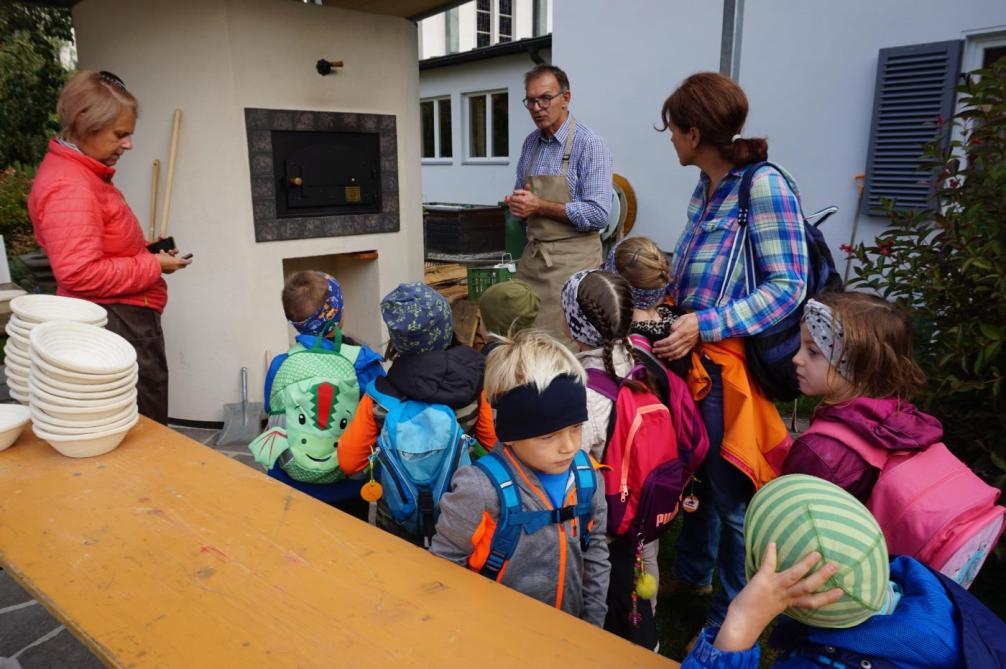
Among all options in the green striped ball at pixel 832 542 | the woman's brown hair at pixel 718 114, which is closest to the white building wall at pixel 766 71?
the woman's brown hair at pixel 718 114

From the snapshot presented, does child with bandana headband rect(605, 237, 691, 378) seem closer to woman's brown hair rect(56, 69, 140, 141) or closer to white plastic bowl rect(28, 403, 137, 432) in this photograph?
white plastic bowl rect(28, 403, 137, 432)

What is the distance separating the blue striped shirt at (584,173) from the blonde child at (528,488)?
1961 millimetres

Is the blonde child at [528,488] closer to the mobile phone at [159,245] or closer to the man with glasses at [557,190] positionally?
the man with glasses at [557,190]

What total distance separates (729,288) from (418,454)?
3.58 ft

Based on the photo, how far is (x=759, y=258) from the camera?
2076mm

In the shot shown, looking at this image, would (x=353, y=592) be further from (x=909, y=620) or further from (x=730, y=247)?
(x=730, y=247)

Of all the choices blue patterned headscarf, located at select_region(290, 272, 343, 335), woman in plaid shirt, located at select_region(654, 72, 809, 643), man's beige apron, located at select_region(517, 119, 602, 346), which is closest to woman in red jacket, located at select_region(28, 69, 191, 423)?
blue patterned headscarf, located at select_region(290, 272, 343, 335)

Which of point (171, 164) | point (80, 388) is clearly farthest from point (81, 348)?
point (171, 164)

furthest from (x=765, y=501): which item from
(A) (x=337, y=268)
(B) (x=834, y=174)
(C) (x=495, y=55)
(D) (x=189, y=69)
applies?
(C) (x=495, y=55)

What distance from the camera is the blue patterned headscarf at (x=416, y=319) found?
77.4 inches

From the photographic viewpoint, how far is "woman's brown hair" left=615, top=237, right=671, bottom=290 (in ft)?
7.18

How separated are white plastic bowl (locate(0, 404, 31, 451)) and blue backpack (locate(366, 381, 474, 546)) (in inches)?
43.0

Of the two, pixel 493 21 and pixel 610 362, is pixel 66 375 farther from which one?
pixel 493 21

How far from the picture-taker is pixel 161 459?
6.64ft
